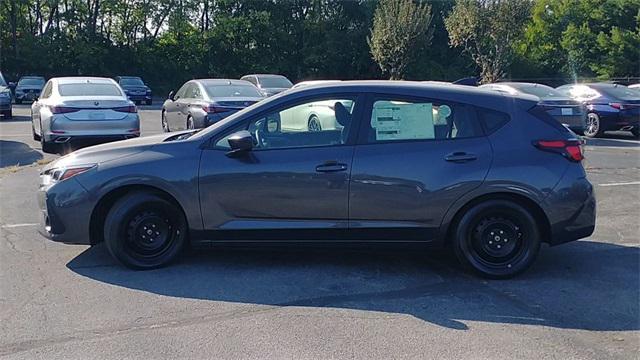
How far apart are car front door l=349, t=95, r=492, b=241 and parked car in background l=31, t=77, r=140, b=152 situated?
758cm

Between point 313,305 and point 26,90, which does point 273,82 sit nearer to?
point 26,90

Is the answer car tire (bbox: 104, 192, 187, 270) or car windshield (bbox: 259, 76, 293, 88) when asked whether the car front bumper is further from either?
car windshield (bbox: 259, 76, 293, 88)

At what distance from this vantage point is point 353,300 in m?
4.84

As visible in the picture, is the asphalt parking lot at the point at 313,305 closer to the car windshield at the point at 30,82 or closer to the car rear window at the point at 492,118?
the car rear window at the point at 492,118

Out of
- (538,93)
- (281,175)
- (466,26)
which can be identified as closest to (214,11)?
(466,26)

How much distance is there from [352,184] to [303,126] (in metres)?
0.70

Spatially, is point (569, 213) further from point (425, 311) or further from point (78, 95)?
point (78, 95)

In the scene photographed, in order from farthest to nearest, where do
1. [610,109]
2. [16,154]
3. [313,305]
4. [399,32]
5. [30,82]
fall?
[30,82], [399,32], [610,109], [16,154], [313,305]

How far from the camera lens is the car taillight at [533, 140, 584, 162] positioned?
17.8ft

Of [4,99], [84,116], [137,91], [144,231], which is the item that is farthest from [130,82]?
[144,231]

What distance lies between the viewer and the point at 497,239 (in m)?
5.44

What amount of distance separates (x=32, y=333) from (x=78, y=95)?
28.3ft

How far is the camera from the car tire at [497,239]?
537cm

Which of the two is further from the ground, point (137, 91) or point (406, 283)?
point (137, 91)
